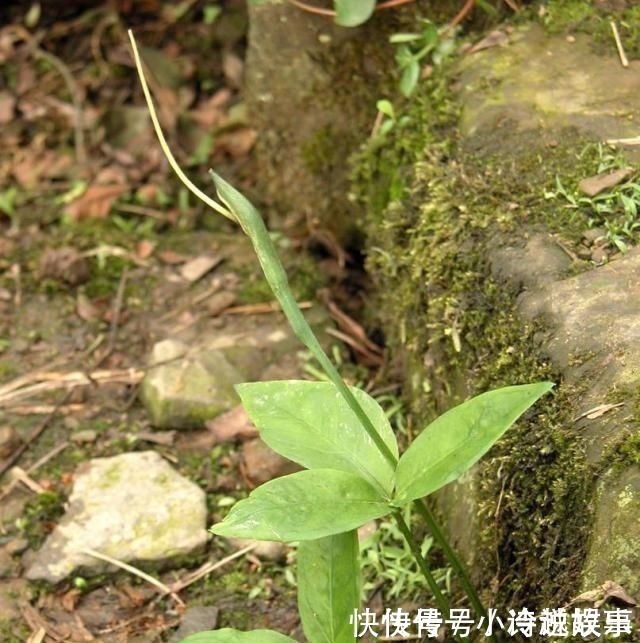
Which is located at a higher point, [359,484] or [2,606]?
[359,484]

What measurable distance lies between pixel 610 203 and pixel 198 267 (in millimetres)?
1340

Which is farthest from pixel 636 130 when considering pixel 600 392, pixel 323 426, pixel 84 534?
pixel 84 534

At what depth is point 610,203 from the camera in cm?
171

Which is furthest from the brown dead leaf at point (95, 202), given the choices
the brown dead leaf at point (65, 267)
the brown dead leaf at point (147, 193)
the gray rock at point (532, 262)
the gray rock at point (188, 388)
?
the gray rock at point (532, 262)

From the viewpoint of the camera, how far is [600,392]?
1.41 meters

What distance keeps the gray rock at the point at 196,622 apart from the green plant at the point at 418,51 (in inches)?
45.5

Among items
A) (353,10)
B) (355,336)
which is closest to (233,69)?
(353,10)

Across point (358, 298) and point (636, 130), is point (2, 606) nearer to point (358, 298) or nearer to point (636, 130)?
point (358, 298)

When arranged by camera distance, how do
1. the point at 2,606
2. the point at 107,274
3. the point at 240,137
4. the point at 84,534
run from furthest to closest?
1. the point at 240,137
2. the point at 107,274
3. the point at 84,534
4. the point at 2,606

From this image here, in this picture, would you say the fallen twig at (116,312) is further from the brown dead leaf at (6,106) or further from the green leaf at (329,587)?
the green leaf at (329,587)

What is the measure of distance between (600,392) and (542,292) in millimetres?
246

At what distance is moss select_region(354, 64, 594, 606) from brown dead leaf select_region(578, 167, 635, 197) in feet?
0.16

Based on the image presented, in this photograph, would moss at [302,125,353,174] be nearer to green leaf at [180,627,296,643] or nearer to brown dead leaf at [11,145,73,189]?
brown dead leaf at [11,145,73,189]

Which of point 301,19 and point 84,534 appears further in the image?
point 301,19
